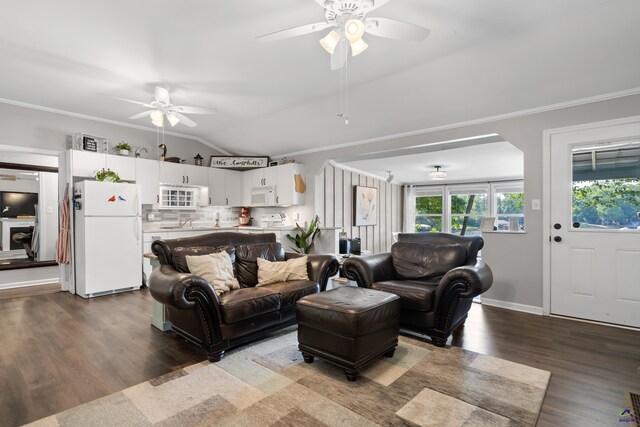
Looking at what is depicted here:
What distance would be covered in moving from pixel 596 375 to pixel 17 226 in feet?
26.7

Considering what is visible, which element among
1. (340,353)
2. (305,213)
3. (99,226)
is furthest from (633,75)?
(99,226)

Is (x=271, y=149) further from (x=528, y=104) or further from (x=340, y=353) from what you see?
(x=340, y=353)

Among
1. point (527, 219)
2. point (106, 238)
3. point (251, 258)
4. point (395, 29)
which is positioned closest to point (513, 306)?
point (527, 219)

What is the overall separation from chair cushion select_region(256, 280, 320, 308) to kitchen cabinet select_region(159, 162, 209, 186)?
356cm

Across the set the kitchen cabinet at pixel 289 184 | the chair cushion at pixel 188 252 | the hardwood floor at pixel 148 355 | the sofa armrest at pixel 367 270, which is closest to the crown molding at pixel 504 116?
the kitchen cabinet at pixel 289 184

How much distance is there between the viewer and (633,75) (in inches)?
116

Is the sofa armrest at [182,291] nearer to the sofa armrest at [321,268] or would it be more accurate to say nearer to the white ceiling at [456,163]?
the sofa armrest at [321,268]

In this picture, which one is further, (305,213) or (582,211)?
(305,213)

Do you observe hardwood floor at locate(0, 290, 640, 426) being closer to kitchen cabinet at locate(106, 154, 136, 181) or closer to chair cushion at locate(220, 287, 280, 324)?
chair cushion at locate(220, 287, 280, 324)

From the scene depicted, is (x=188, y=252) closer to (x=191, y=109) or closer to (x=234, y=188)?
(x=191, y=109)

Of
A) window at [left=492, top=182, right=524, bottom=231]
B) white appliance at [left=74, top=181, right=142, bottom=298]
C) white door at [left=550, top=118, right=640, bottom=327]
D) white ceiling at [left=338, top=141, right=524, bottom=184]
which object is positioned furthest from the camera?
window at [left=492, top=182, right=524, bottom=231]

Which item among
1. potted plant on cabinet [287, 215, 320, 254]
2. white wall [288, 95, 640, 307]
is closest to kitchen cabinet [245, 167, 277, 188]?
potted plant on cabinet [287, 215, 320, 254]

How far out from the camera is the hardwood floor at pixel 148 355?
1.91m

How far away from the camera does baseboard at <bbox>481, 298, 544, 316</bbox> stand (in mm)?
3615
